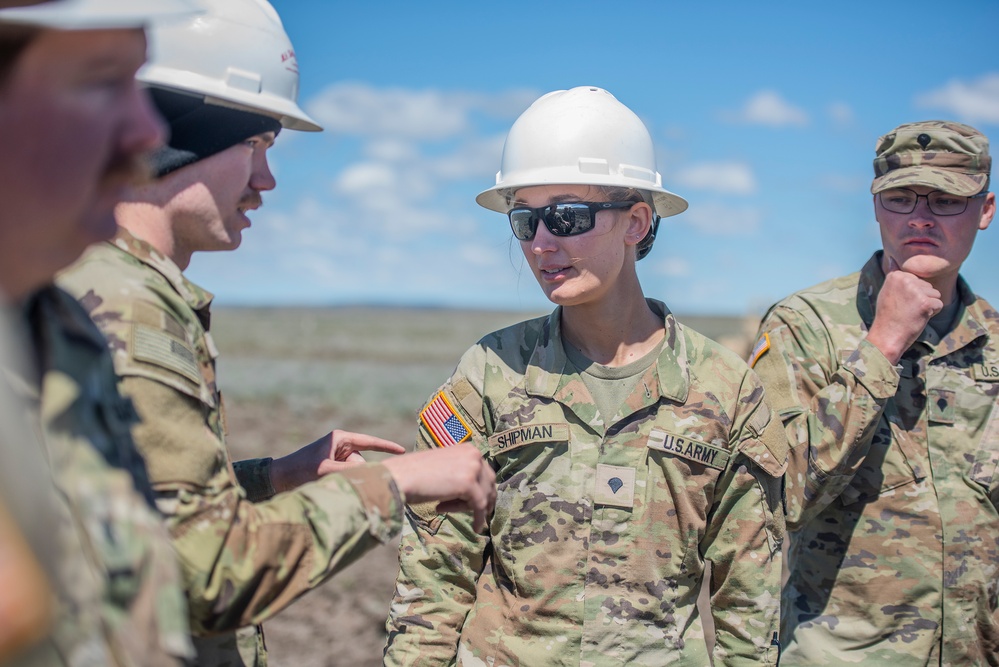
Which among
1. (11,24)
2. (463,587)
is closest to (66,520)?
(11,24)

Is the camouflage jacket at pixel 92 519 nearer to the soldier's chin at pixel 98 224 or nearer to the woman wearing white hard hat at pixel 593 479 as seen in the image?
the soldier's chin at pixel 98 224

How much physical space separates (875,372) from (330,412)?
62.8 ft

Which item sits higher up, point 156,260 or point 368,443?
point 156,260

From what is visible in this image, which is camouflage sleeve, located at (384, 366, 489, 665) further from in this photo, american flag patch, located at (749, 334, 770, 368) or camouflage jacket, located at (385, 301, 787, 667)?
american flag patch, located at (749, 334, 770, 368)

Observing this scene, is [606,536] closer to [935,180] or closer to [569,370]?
[569,370]

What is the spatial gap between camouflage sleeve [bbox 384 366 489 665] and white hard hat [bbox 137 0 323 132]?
4.95ft

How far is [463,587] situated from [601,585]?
0.57m

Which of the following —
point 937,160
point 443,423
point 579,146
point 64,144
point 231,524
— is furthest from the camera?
point 937,160

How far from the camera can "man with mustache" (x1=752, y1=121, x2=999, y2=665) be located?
4.06 meters

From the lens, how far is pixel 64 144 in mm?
1583

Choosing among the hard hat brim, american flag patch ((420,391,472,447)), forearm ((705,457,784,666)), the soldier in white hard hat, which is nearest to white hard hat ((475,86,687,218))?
the hard hat brim

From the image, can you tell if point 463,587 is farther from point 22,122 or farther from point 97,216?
point 22,122

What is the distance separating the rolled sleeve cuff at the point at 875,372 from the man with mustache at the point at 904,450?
0.04ft

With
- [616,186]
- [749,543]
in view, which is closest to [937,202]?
[616,186]
